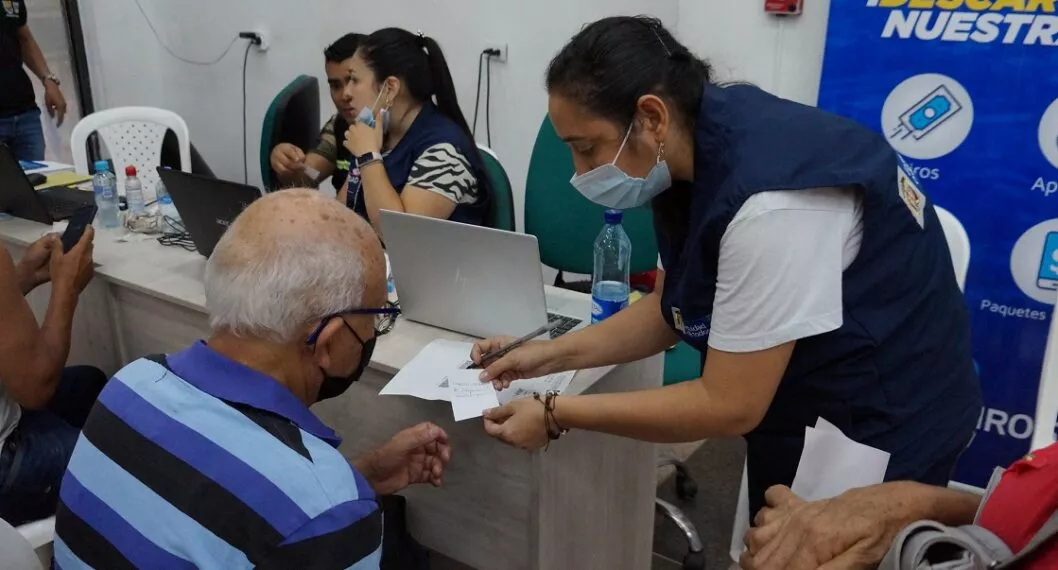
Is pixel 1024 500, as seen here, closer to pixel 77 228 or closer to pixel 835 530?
pixel 835 530

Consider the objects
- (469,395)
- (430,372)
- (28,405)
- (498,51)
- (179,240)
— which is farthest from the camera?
(498,51)

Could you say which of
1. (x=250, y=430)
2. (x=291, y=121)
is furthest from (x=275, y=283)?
(x=291, y=121)

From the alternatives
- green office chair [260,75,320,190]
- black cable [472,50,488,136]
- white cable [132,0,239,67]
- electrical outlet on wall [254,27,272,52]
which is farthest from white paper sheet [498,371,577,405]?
white cable [132,0,239,67]

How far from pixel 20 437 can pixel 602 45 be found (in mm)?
1386

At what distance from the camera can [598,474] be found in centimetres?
169

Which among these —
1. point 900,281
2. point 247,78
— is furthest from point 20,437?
point 247,78

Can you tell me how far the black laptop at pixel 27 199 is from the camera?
7.89 ft

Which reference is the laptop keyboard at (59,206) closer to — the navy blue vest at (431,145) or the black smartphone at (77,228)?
the black smartphone at (77,228)

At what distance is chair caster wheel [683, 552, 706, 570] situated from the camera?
2.15 meters

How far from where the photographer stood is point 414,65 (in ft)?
7.55

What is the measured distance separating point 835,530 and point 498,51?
300 cm

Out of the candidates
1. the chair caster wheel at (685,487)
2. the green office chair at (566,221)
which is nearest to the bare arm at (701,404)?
the green office chair at (566,221)

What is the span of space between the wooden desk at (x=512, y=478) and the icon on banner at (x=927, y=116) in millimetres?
1087

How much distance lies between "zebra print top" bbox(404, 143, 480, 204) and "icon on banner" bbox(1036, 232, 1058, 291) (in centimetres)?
153
